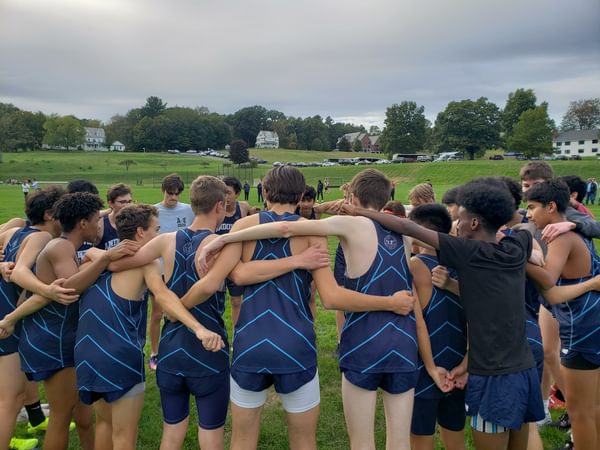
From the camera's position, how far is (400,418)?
278 cm

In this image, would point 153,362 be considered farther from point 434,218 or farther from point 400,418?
point 434,218

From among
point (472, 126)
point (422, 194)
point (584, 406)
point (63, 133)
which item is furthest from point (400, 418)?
point (63, 133)

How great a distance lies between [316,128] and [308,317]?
418 feet

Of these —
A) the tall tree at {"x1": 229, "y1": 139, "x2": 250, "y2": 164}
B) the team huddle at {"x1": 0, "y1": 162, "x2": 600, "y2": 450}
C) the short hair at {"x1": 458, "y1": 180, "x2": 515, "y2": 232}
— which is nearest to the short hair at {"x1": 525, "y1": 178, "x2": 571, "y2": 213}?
→ the team huddle at {"x1": 0, "y1": 162, "x2": 600, "y2": 450}

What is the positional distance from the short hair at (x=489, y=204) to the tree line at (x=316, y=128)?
8051 cm

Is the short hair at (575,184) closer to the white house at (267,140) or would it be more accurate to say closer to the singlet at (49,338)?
the singlet at (49,338)

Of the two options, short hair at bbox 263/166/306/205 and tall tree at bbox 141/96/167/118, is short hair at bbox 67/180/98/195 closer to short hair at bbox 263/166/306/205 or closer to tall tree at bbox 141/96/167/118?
short hair at bbox 263/166/306/205

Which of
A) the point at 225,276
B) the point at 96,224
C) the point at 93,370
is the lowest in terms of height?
the point at 93,370

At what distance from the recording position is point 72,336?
11.0 feet

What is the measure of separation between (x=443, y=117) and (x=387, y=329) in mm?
89844

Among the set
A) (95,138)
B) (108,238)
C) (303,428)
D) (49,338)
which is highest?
(95,138)

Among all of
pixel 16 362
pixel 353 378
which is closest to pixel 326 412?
pixel 353 378

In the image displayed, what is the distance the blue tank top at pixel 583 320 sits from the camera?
3.35 m

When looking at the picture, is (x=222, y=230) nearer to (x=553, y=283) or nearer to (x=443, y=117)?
(x=553, y=283)
